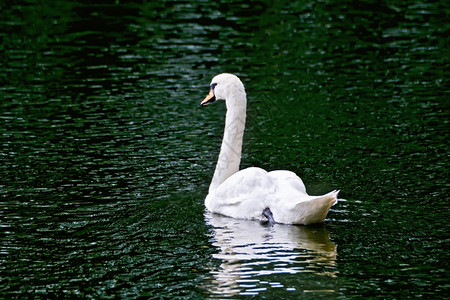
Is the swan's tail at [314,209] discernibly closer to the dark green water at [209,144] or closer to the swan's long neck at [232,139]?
the dark green water at [209,144]

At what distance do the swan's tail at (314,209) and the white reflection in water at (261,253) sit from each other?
0.35 ft

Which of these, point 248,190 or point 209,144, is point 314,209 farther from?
point 209,144

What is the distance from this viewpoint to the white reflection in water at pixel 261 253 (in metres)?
10.0

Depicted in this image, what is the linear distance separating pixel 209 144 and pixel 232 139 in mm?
2779

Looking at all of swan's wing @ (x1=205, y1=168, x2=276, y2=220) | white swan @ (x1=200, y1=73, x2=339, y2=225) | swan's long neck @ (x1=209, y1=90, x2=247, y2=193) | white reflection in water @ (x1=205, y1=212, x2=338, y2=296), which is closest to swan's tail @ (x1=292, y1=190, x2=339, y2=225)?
white swan @ (x1=200, y1=73, x2=339, y2=225)

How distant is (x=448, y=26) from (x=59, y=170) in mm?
15274

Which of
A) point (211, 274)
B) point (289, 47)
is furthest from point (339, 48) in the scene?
point (211, 274)

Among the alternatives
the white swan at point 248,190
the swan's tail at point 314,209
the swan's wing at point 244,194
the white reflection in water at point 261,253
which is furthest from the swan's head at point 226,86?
the swan's tail at point 314,209

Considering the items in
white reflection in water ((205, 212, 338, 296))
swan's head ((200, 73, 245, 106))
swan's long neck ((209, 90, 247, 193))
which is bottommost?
white reflection in water ((205, 212, 338, 296))

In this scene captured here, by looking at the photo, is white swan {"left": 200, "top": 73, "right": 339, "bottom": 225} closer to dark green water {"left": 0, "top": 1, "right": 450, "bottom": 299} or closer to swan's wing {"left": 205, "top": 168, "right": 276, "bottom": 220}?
swan's wing {"left": 205, "top": 168, "right": 276, "bottom": 220}

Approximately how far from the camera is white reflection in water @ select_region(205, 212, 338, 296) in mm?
10031

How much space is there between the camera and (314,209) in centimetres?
1173

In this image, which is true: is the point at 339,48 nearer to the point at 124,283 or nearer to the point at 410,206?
the point at 410,206

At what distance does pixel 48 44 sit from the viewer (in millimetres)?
25328
